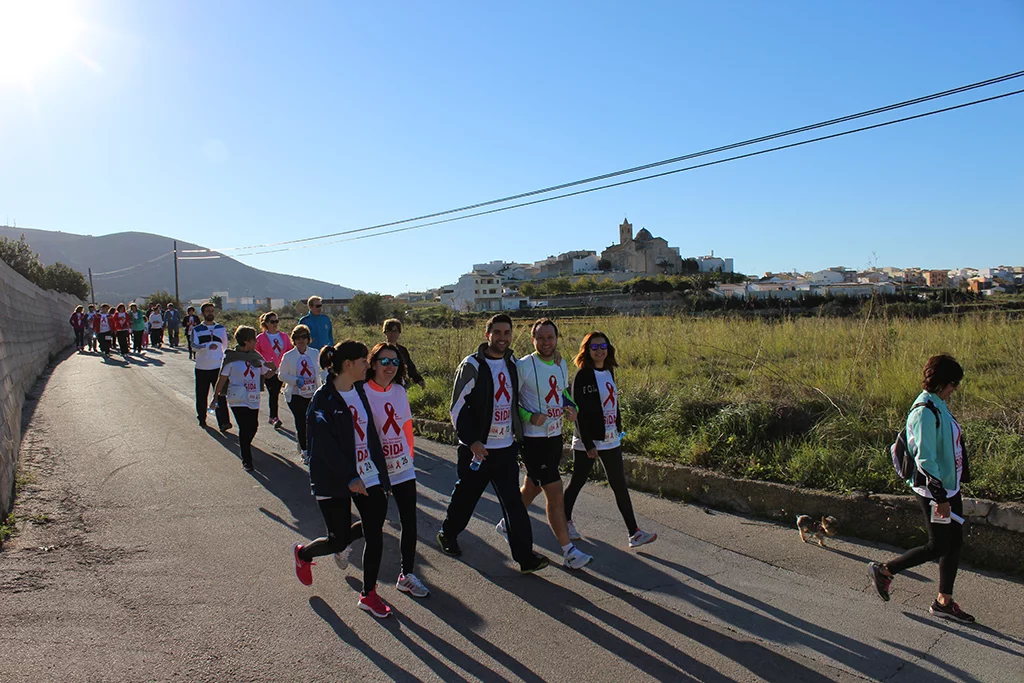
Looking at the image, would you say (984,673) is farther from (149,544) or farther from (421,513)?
(149,544)

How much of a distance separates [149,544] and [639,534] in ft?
13.1

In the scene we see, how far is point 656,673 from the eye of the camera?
12.0 ft

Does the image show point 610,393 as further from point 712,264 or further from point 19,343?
point 712,264

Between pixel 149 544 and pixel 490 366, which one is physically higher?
pixel 490 366

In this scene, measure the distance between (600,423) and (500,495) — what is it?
3.26 ft

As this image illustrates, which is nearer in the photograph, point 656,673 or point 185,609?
point 656,673

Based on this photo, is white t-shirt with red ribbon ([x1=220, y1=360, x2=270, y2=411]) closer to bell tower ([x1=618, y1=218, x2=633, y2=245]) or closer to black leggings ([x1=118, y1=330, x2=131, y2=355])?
black leggings ([x1=118, y1=330, x2=131, y2=355])

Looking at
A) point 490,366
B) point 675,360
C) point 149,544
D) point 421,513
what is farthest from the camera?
point 675,360

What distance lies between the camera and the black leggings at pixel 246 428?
8266mm

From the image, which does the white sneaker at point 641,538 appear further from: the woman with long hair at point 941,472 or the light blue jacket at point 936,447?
the light blue jacket at point 936,447

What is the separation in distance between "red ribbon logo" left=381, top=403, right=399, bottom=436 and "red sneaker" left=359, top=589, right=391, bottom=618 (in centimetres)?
102

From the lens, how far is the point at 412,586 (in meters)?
4.71

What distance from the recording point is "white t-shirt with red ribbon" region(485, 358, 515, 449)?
16.8 feet

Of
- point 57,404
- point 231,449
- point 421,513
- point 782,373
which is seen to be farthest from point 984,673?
point 57,404
